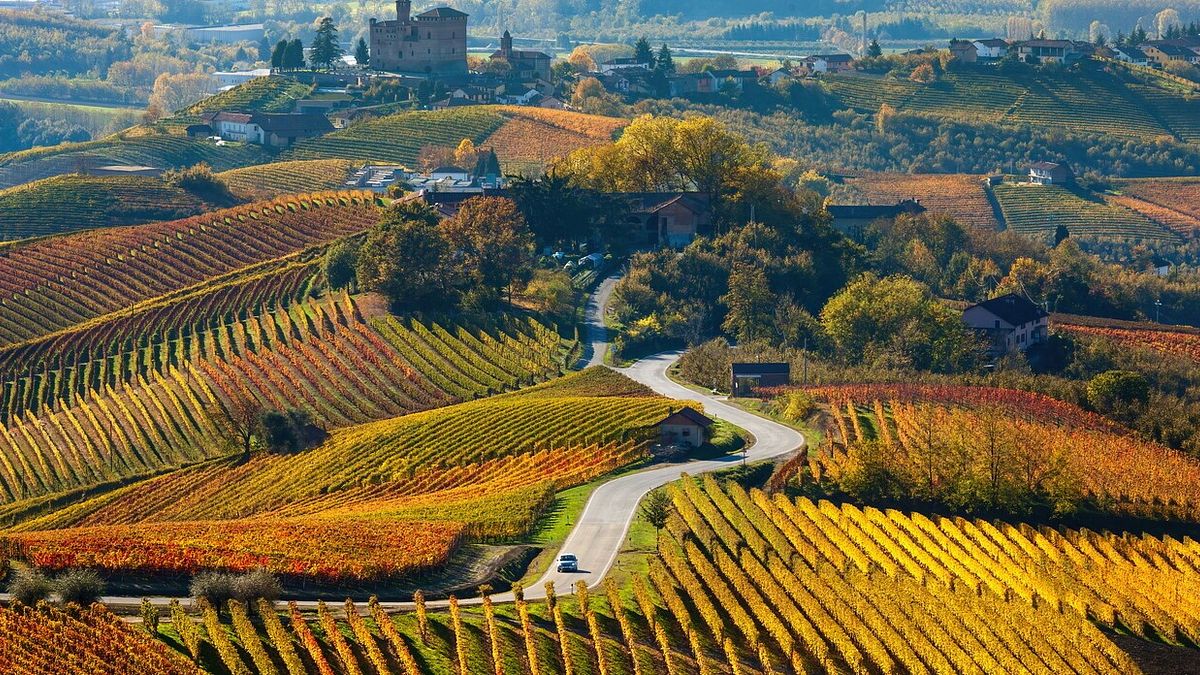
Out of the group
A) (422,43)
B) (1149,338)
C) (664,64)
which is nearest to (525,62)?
(422,43)

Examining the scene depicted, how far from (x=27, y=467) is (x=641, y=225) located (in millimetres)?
41664

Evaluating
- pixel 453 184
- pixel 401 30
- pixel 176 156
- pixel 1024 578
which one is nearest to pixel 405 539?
pixel 1024 578

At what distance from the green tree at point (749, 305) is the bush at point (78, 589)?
47.5 m

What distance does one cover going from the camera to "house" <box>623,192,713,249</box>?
350 ft

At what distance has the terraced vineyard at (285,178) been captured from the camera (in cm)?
13350

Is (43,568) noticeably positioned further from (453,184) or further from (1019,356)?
(453,184)

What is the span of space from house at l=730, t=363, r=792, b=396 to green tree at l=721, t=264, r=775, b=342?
31.6ft

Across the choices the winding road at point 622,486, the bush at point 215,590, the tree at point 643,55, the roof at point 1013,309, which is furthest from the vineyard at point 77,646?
the tree at point 643,55

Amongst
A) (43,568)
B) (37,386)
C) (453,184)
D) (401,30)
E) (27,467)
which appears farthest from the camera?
(401,30)

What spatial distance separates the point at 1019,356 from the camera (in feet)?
300

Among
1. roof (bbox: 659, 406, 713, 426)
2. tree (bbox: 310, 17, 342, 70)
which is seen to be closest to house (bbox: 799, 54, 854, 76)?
tree (bbox: 310, 17, 342, 70)

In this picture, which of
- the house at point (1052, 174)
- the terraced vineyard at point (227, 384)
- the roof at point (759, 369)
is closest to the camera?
the terraced vineyard at point (227, 384)

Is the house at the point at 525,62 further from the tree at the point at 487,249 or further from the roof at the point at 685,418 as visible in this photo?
the roof at the point at 685,418

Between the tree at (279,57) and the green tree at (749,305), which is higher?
the tree at (279,57)
